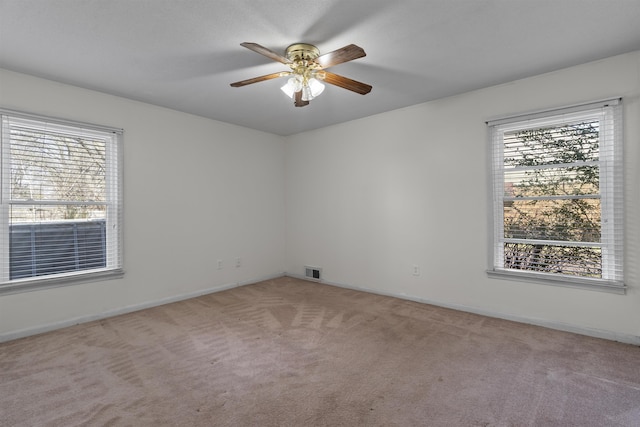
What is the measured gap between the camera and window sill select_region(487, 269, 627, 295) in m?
2.74

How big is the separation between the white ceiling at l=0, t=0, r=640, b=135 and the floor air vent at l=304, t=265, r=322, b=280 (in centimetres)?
276

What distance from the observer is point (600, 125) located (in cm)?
284

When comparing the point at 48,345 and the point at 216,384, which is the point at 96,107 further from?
the point at 216,384

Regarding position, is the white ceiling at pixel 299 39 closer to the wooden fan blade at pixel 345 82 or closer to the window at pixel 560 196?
the wooden fan blade at pixel 345 82

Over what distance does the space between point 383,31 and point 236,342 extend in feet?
9.24

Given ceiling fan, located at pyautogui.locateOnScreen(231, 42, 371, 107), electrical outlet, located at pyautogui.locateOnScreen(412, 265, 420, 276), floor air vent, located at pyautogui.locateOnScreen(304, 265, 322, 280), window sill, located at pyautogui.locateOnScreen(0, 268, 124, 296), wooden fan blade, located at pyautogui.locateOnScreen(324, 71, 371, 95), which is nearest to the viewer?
ceiling fan, located at pyautogui.locateOnScreen(231, 42, 371, 107)

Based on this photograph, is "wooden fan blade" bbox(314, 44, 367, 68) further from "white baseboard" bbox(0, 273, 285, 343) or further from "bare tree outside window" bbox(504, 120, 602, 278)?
"white baseboard" bbox(0, 273, 285, 343)

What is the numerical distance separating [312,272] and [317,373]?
9.23 ft

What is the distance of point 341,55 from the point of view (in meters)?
2.13

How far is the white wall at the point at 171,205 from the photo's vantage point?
3.06 metres

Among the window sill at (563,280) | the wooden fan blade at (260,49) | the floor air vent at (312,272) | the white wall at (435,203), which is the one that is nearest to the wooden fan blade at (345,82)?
the wooden fan blade at (260,49)

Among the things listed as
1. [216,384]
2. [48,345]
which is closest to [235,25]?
[216,384]

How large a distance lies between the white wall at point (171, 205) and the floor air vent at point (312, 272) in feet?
1.73

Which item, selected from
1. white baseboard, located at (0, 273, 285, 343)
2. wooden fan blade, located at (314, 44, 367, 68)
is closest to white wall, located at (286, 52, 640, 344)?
white baseboard, located at (0, 273, 285, 343)
